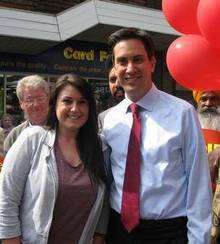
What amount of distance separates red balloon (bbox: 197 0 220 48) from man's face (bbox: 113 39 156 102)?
88 cm

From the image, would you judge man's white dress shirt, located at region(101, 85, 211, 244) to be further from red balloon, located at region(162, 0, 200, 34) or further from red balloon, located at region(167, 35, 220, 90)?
red balloon, located at region(162, 0, 200, 34)

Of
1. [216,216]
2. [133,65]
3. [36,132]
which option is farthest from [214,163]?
[36,132]

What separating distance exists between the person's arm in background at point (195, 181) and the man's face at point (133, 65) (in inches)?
10.6

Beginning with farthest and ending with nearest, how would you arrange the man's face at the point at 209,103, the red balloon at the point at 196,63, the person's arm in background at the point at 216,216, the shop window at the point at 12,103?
the shop window at the point at 12,103
the man's face at the point at 209,103
the red balloon at the point at 196,63
the person's arm in background at the point at 216,216

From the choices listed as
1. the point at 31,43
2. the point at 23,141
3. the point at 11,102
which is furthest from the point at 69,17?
the point at 23,141

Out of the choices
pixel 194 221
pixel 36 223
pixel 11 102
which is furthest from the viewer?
pixel 11 102

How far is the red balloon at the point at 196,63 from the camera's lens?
11.7 ft

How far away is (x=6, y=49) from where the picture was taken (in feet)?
32.4

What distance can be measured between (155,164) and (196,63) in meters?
1.41

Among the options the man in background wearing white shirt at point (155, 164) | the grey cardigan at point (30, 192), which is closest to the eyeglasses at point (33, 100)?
the grey cardigan at point (30, 192)

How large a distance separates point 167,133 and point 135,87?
0.92ft

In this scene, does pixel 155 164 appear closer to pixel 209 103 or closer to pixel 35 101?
pixel 35 101

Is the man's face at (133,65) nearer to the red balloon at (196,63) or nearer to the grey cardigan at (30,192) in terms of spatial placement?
the grey cardigan at (30,192)

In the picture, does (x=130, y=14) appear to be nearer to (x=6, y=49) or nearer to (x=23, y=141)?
(x=6, y=49)
